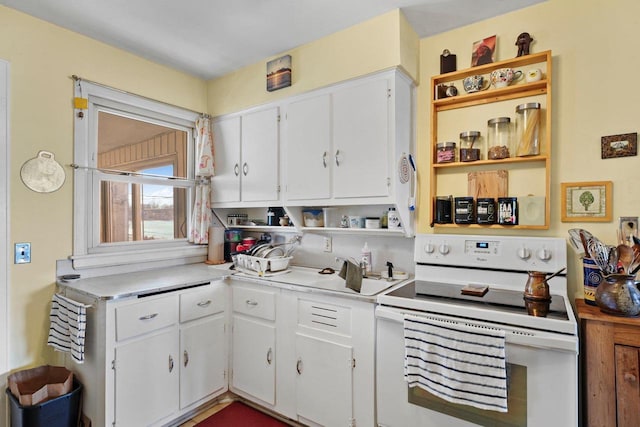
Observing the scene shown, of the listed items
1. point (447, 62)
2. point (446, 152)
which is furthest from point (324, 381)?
point (447, 62)

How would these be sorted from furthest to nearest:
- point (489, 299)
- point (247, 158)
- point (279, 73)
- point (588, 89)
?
point (247, 158) → point (279, 73) → point (588, 89) → point (489, 299)

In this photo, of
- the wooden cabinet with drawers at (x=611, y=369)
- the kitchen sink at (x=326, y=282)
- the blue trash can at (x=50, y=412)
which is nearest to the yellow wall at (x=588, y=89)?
the wooden cabinet with drawers at (x=611, y=369)

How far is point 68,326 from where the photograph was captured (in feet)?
6.27

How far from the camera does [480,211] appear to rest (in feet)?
6.50

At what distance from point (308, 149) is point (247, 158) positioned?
0.62 m

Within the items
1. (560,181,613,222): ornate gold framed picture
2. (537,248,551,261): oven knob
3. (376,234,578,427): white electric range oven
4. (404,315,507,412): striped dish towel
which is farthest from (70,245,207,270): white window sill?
(560,181,613,222): ornate gold framed picture

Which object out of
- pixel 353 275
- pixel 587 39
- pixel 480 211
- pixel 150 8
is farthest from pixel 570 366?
pixel 150 8

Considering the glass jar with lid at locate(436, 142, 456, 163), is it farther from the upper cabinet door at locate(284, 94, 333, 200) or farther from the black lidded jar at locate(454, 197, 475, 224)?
the upper cabinet door at locate(284, 94, 333, 200)

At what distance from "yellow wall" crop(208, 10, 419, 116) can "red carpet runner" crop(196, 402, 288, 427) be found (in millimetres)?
2232

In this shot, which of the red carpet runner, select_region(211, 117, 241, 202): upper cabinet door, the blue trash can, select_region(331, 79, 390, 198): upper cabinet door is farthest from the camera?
select_region(211, 117, 241, 202): upper cabinet door

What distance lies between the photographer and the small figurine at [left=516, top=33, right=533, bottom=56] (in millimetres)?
1871

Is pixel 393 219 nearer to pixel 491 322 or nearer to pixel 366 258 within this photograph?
pixel 366 258

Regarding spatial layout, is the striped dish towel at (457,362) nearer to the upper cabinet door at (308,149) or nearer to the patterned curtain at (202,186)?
the upper cabinet door at (308,149)

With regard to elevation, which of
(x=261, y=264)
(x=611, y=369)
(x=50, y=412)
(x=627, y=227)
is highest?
(x=627, y=227)
